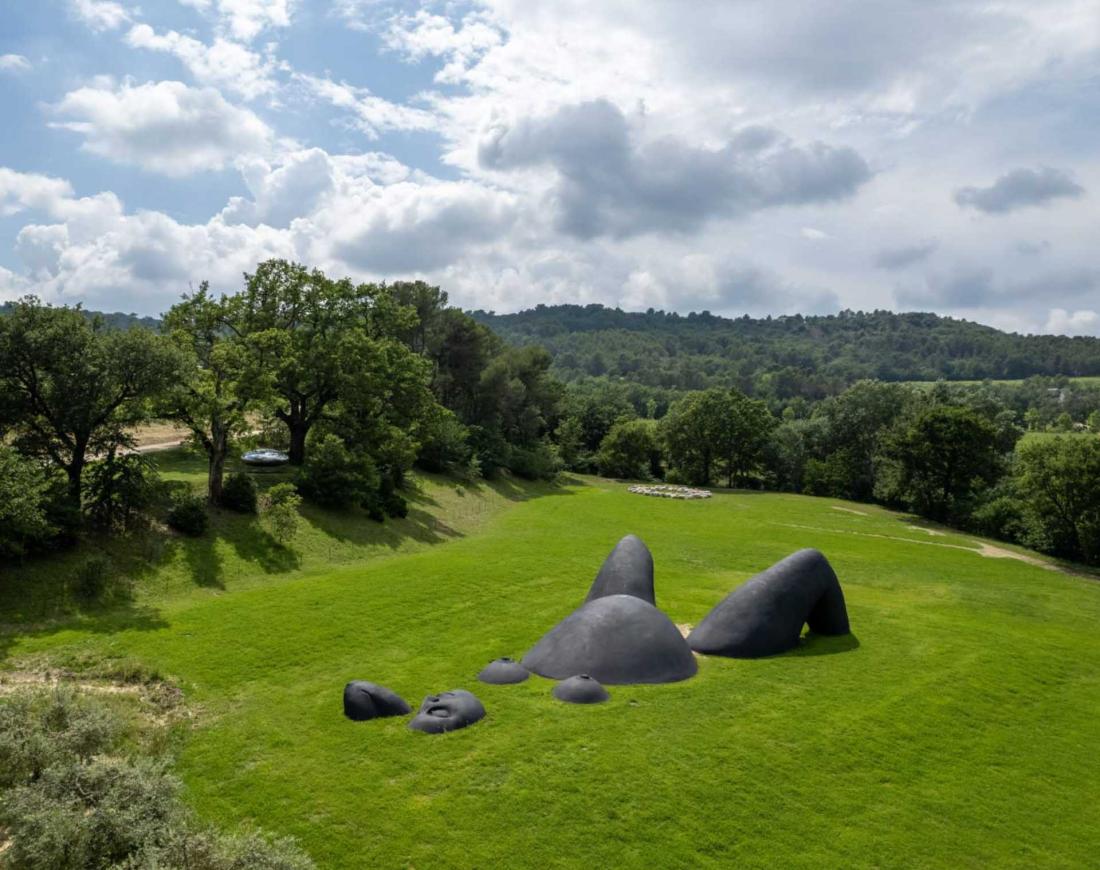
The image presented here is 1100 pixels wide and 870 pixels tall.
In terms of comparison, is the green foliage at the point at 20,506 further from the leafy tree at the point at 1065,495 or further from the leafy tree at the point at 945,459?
the leafy tree at the point at 945,459

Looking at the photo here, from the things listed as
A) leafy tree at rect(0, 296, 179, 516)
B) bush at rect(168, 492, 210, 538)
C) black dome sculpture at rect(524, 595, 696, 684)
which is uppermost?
leafy tree at rect(0, 296, 179, 516)

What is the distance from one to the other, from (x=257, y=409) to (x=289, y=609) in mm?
15012

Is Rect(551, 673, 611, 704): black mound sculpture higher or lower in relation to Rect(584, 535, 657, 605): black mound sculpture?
lower

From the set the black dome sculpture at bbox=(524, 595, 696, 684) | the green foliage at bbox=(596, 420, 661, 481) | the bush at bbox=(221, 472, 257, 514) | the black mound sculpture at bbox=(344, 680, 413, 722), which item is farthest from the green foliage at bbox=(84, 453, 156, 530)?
the green foliage at bbox=(596, 420, 661, 481)

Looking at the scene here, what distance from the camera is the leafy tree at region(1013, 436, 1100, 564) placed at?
47719 mm

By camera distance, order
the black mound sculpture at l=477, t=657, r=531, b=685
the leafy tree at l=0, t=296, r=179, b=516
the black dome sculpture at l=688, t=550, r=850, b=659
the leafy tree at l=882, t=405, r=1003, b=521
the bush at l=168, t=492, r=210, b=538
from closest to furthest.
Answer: the black mound sculpture at l=477, t=657, r=531, b=685 → the black dome sculpture at l=688, t=550, r=850, b=659 → the leafy tree at l=0, t=296, r=179, b=516 → the bush at l=168, t=492, r=210, b=538 → the leafy tree at l=882, t=405, r=1003, b=521

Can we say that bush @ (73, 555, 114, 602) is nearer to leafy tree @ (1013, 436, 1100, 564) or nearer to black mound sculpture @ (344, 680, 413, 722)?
black mound sculpture @ (344, 680, 413, 722)

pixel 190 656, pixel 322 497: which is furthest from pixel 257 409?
A: pixel 190 656

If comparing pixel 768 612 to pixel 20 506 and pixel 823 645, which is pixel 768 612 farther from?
pixel 20 506

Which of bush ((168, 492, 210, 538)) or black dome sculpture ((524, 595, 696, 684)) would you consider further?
bush ((168, 492, 210, 538))

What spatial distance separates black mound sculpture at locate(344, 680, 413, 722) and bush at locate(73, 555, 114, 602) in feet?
40.8

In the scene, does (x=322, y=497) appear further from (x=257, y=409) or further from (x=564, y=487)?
(x=564, y=487)

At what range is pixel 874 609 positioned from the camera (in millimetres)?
29703

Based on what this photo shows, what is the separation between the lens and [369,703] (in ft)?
57.4
